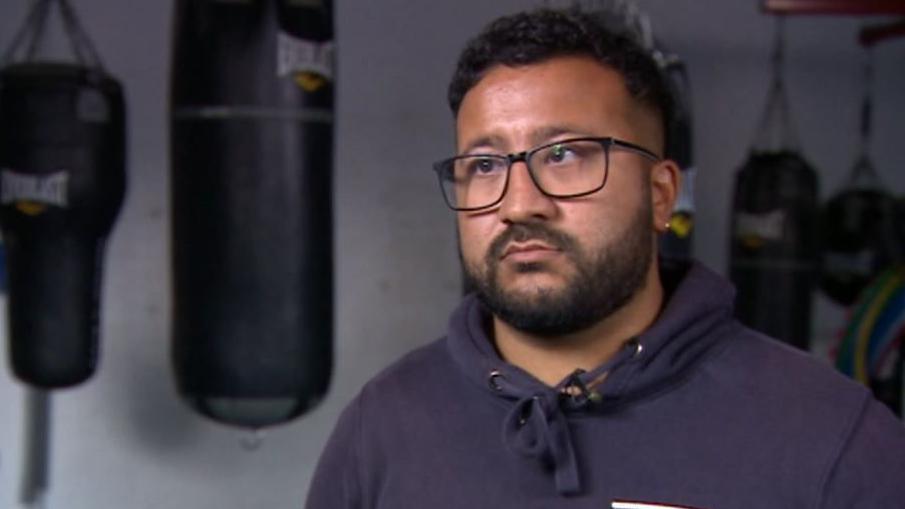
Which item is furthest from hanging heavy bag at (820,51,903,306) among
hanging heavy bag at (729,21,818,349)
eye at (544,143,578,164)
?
eye at (544,143,578,164)

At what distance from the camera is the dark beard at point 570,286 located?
0.99 m

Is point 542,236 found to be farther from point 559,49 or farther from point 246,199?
point 246,199

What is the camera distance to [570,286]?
0.99 m

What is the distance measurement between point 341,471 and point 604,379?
336 millimetres

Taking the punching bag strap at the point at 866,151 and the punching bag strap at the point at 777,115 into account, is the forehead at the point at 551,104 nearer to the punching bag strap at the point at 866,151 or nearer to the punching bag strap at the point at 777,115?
the punching bag strap at the point at 777,115

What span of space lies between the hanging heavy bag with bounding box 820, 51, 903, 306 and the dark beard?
237cm

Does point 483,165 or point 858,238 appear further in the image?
point 858,238

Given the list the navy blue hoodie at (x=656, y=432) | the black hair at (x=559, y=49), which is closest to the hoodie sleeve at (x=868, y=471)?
the navy blue hoodie at (x=656, y=432)

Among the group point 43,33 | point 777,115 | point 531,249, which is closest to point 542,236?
point 531,249

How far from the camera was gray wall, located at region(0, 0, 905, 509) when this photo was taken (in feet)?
7.79

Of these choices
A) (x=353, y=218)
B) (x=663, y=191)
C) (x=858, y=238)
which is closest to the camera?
(x=663, y=191)

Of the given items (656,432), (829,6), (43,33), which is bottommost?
(656,432)

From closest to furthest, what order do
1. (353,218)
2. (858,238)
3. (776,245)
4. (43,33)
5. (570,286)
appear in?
(570,286) → (43,33) → (353,218) → (776,245) → (858,238)

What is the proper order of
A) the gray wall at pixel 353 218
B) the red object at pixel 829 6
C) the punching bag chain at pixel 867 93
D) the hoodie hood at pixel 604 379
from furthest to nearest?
the punching bag chain at pixel 867 93 < the red object at pixel 829 6 < the gray wall at pixel 353 218 < the hoodie hood at pixel 604 379
